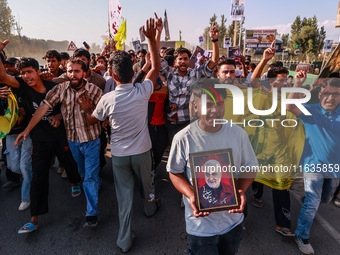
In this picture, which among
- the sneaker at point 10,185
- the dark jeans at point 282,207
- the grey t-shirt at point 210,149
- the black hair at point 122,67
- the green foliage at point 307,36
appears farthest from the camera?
the green foliage at point 307,36

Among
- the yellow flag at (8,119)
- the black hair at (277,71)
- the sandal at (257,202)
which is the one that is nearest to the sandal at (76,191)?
the yellow flag at (8,119)

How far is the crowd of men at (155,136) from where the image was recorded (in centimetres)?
154

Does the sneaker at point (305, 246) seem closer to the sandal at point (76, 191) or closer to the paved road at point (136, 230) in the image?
the paved road at point (136, 230)

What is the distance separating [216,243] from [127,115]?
4.58 ft

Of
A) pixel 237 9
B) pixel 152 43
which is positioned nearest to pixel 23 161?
pixel 152 43

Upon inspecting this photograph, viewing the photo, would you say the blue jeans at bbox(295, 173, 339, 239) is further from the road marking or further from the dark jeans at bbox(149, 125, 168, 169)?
the dark jeans at bbox(149, 125, 168, 169)

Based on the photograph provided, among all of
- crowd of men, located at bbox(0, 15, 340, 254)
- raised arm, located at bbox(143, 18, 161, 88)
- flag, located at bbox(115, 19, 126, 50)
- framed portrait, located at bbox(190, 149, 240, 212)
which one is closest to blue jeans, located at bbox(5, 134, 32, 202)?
crowd of men, located at bbox(0, 15, 340, 254)

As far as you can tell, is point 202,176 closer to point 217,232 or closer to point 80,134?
point 217,232

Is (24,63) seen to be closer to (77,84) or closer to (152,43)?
(77,84)

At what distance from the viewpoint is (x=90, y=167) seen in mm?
2842

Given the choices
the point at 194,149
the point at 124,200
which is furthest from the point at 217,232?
the point at 124,200

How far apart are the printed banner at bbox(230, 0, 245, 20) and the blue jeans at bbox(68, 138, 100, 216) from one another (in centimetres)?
1197

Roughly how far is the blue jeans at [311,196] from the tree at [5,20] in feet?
161

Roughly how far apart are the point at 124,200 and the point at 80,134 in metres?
1.04
